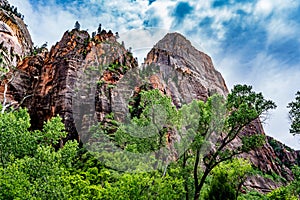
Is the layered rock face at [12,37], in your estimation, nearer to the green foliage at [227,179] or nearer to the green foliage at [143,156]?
the green foliage at [143,156]

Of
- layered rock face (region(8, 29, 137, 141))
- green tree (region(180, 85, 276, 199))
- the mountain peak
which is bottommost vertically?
green tree (region(180, 85, 276, 199))

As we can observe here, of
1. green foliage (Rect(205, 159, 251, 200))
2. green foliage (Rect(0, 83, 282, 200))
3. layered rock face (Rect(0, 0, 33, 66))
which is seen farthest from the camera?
layered rock face (Rect(0, 0, 33, 66))

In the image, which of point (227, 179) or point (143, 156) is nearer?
point (143, 156)

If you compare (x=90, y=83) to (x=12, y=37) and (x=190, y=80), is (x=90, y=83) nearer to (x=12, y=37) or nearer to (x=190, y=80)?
(x=190, y=80)

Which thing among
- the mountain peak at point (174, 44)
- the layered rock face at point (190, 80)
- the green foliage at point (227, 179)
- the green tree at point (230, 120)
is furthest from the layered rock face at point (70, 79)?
the mountain peak at point (174, 44)

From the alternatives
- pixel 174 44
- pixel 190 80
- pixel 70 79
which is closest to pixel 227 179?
pixel 70 79

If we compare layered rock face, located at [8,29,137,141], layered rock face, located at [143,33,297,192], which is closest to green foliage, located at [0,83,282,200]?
layered rock face, located at [8,29,137,141]

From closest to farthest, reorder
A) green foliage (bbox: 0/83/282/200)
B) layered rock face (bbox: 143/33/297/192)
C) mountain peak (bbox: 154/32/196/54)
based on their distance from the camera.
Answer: green foliage (bbox: 0/83/282/200)
layered rock face (bbox: 143/33/297/192)
mountain peak (bbox: 154/32/196/54)

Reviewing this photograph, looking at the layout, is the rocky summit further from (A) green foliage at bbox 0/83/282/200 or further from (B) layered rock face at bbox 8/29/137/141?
(A) green foliage at bbox 0/83/282/200

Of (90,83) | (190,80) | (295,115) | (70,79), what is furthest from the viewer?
(190,80)

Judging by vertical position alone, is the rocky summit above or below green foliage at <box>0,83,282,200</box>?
above

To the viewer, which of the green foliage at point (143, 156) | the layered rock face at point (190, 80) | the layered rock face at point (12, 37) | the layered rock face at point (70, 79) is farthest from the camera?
the layered rock face at point (12, 37)

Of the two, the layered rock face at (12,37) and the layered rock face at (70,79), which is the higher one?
the layered rock face at (12,37)

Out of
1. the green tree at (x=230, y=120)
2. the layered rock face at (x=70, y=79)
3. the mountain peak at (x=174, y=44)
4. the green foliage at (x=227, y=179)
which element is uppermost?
the mountain peak at (x=174, y=44)
